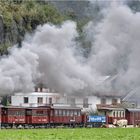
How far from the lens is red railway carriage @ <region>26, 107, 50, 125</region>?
5469 centimetres

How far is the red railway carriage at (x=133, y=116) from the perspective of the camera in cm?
6938

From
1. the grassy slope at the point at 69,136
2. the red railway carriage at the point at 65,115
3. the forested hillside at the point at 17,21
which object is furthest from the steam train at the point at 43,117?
the forested hillside at the point at 17,21

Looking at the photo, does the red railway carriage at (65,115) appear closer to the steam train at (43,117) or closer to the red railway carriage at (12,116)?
the steam train at (43,117)

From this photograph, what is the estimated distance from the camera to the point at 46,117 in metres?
56.5

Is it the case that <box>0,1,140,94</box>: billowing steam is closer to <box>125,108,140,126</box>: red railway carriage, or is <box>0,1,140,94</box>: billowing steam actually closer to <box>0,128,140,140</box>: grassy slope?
<box>0,128,140,140</box>: grassy slope

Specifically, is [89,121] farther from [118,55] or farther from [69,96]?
[118,55]

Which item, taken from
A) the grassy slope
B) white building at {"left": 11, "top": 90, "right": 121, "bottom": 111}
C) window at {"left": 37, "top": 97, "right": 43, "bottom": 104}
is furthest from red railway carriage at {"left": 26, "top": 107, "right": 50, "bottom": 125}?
window at {"left": 37, "top": 97, "right": 43, "bottom": 104}

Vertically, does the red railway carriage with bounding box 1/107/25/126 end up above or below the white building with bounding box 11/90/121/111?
below

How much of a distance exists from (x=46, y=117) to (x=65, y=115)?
3.15 meters

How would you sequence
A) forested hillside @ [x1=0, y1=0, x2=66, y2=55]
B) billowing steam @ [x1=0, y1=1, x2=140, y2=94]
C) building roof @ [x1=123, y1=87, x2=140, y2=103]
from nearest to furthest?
billowing steam @ [x1=0, y1=1, x2=140, y2=94]
building roof @ [x1=123, y1=87, x2=140, y2=103]
forested hillside @ [x1=0, y1=0, x2=66, y2=55]

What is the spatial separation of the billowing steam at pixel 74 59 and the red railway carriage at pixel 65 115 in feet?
34.6

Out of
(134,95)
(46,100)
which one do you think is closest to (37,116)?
(134,95)

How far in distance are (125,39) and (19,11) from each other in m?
47.7

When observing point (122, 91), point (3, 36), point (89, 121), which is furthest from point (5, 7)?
point (122, 91)
